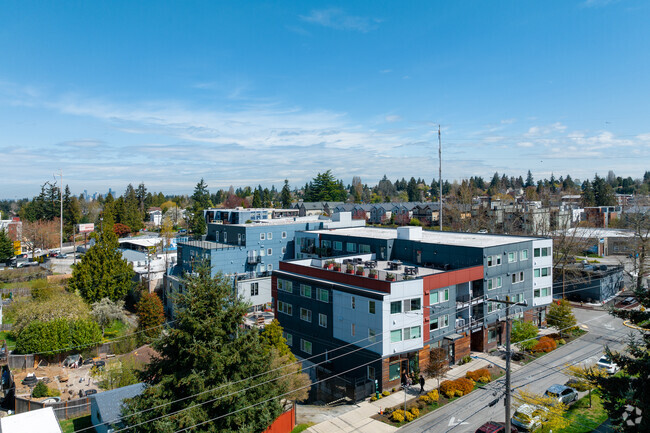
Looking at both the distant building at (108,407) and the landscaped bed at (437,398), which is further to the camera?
the landscaped bed at (437,398)

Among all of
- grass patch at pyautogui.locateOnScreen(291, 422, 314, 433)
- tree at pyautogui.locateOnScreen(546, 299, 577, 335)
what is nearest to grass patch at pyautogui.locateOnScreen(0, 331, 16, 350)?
grass patch at pyautogui.locateOnScreen(291, 422, 314, 433)

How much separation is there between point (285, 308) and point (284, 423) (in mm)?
13807

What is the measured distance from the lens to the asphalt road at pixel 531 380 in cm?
2512

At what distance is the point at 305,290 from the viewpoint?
3516 centimetres

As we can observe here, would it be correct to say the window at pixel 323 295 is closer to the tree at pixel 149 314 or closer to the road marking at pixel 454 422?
the road marking at pixel 454 422

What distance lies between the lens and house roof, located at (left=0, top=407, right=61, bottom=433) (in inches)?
854

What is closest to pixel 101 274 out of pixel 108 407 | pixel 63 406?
pixel 63 406

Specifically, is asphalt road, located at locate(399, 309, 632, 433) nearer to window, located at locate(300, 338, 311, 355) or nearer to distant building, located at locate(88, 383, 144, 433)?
window, located at locate(300, 338, 311, 355)

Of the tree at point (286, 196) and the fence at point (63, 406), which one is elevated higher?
the tree at point (286, 196)

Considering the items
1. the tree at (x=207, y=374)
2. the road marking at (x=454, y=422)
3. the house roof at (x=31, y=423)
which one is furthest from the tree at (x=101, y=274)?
the road marking at (x=454, y=422)

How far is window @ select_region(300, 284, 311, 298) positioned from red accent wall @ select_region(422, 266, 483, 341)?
31.7 ft

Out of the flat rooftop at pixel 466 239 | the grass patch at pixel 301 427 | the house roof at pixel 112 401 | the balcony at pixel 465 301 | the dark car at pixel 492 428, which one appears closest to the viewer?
the dark car at pixel 492 428

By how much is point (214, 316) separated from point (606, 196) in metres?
138

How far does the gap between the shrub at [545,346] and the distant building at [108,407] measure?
3206cm
